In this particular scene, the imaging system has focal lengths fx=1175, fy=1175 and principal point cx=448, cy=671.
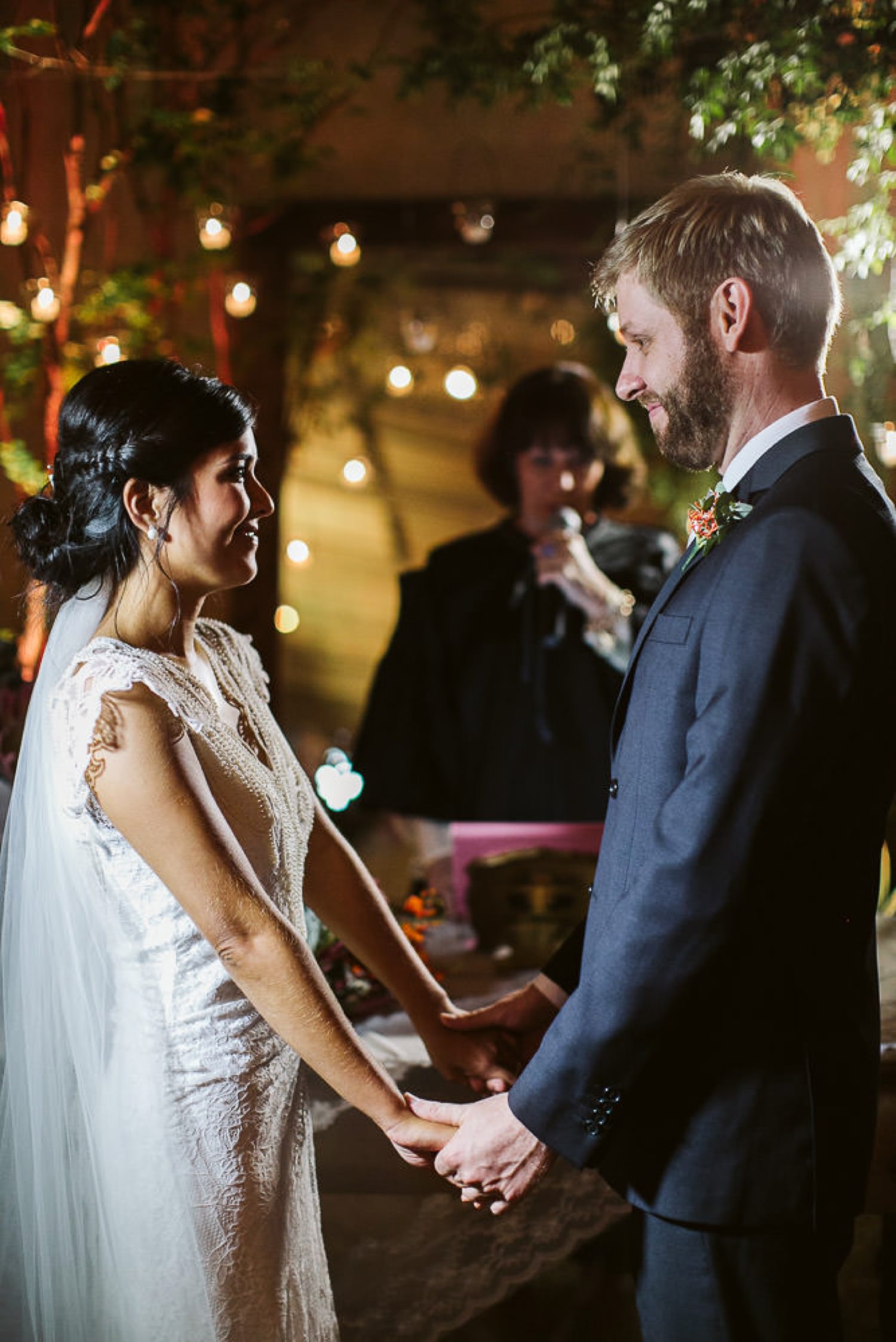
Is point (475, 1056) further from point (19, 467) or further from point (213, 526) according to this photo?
point (19, 467)

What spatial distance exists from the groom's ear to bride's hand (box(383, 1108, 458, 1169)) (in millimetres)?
1043

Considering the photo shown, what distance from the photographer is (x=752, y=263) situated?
4.55 ft

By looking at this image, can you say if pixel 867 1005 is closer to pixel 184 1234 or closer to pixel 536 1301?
pixel 184 1234

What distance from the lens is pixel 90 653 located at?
1509mm

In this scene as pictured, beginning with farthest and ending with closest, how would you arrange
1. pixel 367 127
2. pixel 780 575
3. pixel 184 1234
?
pixel 367 127
pixel 184 1234
pixel 780 575

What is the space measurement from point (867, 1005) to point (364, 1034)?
1017 millimetres

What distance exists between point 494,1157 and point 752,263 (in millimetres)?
1124

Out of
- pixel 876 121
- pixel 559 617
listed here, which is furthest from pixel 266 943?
pixel 559 617

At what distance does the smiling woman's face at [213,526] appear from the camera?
157 cm

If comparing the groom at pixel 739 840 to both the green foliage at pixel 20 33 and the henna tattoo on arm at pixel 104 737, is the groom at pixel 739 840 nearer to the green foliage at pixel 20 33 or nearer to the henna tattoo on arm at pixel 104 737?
the henna tattoo on arm at pixel 104 737

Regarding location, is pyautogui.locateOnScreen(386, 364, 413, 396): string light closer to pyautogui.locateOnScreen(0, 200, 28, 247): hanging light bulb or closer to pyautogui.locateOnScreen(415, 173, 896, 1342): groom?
pyautogui.locateOnScreen(0, 200, 28, 247): hanging light bulb

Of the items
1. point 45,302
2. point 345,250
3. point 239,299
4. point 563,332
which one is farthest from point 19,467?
point 563,332

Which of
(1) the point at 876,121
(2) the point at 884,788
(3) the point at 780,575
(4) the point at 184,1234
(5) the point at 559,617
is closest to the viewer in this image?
(3) the point at 780,575

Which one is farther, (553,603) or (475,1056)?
(553,603)
